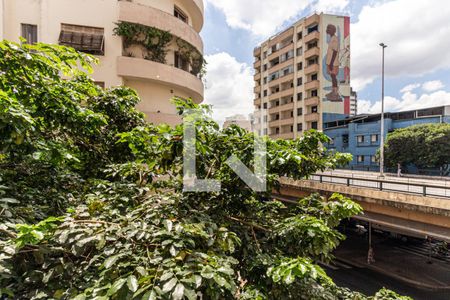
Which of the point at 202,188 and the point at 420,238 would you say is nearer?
the point at 202,188

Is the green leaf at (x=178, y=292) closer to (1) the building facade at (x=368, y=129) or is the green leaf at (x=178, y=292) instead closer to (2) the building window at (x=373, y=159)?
(1) the building facade at (x=368, y=129)

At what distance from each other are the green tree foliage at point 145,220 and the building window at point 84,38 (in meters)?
8.21

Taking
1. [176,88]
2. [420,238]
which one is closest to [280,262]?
[176,88]

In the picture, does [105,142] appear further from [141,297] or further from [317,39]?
[317,39]

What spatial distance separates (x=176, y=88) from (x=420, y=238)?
63.7 ft

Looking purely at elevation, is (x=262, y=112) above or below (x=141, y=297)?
above

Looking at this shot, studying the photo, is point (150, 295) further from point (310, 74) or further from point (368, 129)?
point (368, 129)

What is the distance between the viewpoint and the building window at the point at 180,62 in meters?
13.6

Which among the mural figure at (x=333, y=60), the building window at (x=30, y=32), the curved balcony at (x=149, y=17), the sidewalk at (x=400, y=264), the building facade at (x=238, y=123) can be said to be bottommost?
the sidewalk at (x=400, y=264)

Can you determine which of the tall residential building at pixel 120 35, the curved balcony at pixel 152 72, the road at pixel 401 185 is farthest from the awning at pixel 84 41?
the road at pixel 401 185

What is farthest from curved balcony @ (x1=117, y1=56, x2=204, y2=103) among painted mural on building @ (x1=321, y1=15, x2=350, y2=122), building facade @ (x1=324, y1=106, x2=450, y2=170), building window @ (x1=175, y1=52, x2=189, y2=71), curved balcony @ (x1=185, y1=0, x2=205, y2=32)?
painted mural on building @ (x1=321, y1=15, x2=350, y2=122)

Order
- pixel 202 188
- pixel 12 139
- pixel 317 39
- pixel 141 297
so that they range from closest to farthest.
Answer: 1. pixel 141 297
2. pixel 12 139
3. pixel 202 188
4. pixel 317 39

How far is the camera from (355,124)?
37.7 metres

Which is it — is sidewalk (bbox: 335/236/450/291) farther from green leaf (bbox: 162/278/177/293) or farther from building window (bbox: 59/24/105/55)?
building window (bbox: 59/24/105/55)
